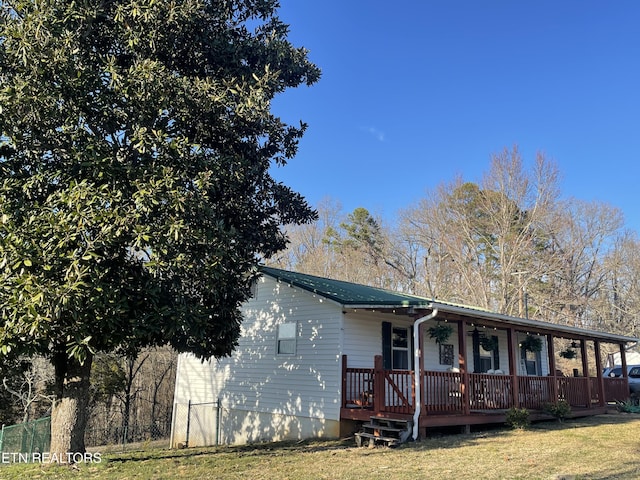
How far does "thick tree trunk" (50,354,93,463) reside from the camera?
833 cm

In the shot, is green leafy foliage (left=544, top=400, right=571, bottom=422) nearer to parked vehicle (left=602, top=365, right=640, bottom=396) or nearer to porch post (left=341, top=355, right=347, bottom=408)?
porch post (left=341, top=355, right=347, bottom=408)

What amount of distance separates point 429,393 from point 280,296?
16.4 feet

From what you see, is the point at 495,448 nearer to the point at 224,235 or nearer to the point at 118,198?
the point at 224,235

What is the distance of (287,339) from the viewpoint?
13219 millimetres

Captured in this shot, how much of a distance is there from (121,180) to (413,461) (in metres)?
6.56

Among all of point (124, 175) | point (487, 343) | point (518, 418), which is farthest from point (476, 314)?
point (124, 175)

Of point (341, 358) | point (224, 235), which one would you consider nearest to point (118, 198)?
point (224, 235)

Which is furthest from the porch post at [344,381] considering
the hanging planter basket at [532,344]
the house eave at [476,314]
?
the hanging planter basket at [532,344]

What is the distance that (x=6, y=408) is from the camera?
1875 centimetres

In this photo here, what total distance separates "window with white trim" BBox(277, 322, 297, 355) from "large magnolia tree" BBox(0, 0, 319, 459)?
11.3ft

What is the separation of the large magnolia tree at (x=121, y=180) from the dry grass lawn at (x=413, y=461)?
1.32m

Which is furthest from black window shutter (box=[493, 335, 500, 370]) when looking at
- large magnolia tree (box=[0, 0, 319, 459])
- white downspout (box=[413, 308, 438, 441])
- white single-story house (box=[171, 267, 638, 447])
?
large magnolia tree (box=[0, 0, 319, 459])

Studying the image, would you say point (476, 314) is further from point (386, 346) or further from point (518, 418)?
point (518, 418)

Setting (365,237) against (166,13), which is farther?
(365,237)
